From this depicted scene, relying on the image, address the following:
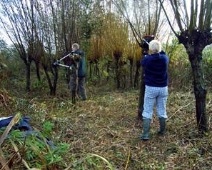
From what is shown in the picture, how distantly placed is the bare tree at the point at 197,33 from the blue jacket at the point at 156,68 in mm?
444

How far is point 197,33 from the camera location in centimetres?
571

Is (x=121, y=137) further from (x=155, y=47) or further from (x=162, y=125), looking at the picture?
(x=155, y=47)

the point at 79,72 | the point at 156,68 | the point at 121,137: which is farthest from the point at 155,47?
the point at 79,72

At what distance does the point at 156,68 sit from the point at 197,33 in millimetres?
854

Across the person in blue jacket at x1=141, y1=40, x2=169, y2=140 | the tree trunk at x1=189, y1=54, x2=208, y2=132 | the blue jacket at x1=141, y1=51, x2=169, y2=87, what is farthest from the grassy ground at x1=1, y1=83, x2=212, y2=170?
the blue jacket at x1=141, y1=51, x2=169, y2=87

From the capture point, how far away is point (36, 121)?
6.56 m

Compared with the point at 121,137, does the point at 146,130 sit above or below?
above

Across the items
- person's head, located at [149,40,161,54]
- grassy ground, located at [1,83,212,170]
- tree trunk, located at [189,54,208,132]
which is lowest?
grassy ground, located at [1,83,212,170]

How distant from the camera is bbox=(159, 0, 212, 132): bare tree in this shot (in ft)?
18.3

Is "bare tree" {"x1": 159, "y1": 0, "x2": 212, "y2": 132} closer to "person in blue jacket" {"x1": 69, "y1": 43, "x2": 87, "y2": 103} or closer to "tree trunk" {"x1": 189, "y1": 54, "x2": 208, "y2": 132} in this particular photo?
"tree trunk" {"x1": 189, "y1": 54, "x2": 208, "y2": 132}

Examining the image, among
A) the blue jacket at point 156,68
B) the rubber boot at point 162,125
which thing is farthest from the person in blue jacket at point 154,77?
the rubber boot at point 162,125

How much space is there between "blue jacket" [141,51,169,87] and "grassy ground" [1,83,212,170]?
3.12ft

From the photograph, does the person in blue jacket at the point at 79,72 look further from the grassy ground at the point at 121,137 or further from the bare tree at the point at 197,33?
the bare tree at the point at 197,33

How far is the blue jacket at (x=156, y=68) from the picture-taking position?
5867mm
